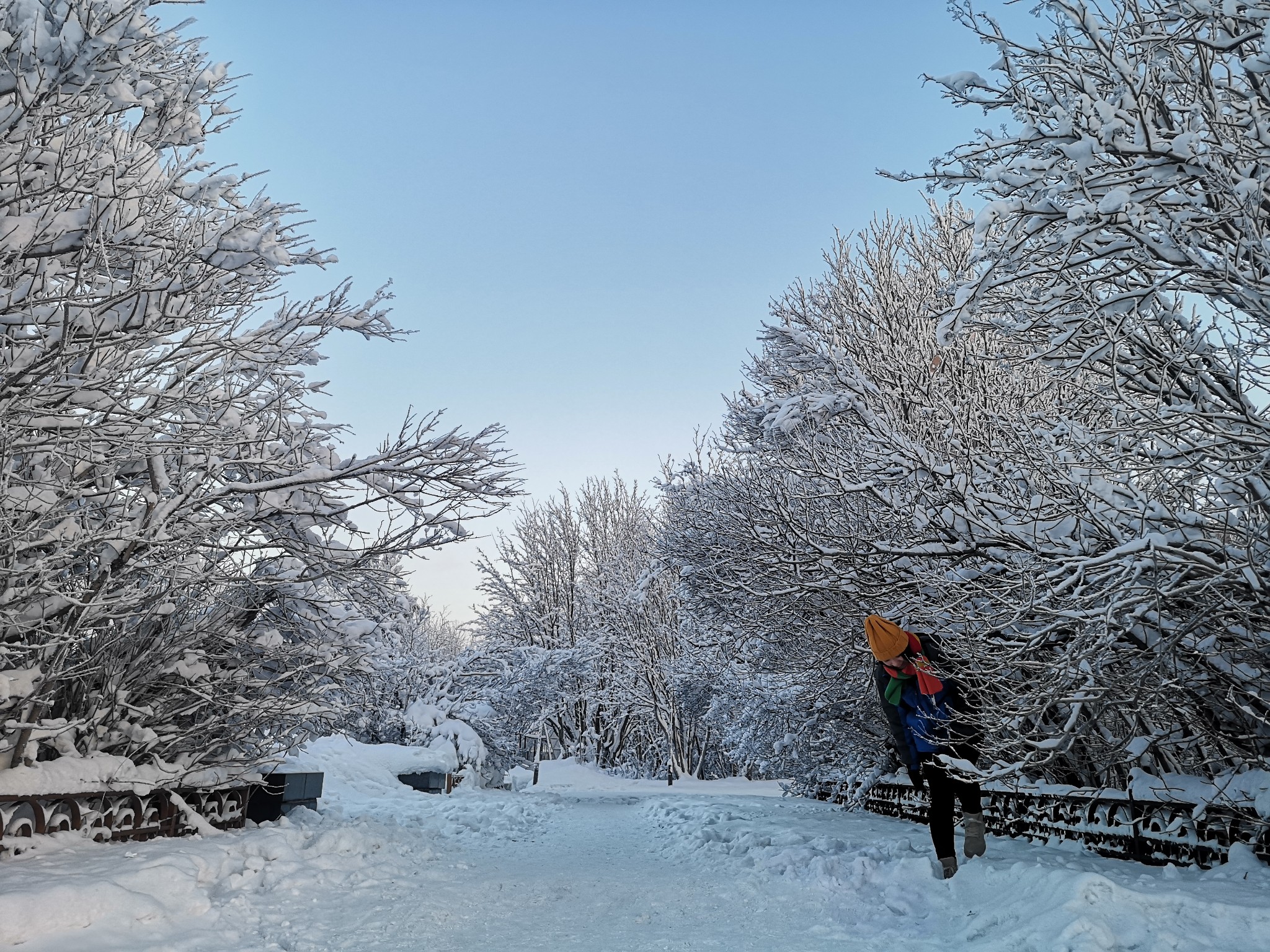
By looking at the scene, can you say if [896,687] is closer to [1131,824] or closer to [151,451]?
[1131,824]

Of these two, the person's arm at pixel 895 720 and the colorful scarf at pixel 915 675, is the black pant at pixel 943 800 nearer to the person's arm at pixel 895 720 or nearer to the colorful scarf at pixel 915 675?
the person's arm at pixel 895 720

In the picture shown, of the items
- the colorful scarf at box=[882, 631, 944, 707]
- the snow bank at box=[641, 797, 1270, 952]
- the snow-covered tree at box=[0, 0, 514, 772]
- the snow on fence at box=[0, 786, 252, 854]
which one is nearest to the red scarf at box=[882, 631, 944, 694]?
the colorful scarf at box=[882, 631, 944, 707]

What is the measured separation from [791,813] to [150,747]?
740 cm

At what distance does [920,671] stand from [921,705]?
0.83ft

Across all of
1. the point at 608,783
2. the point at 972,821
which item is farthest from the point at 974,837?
the point at 608,783

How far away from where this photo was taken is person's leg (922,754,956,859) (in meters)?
5.17

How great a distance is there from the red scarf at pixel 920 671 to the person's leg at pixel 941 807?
45 cm

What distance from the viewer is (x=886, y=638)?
5.59 m

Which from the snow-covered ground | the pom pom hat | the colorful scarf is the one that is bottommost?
the snow-covered ground

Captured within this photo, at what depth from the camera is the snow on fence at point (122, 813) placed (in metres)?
4.93

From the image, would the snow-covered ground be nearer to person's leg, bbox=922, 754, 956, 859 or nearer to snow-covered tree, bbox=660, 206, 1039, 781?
person's leg, bbox=922, 754, 956, 859

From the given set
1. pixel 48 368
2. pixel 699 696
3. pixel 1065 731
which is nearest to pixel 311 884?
pixel 48 368

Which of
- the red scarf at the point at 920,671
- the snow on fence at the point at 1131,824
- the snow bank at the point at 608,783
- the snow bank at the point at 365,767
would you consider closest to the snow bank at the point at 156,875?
the red scarf at the point at 920,671

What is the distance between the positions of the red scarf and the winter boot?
84 cm
